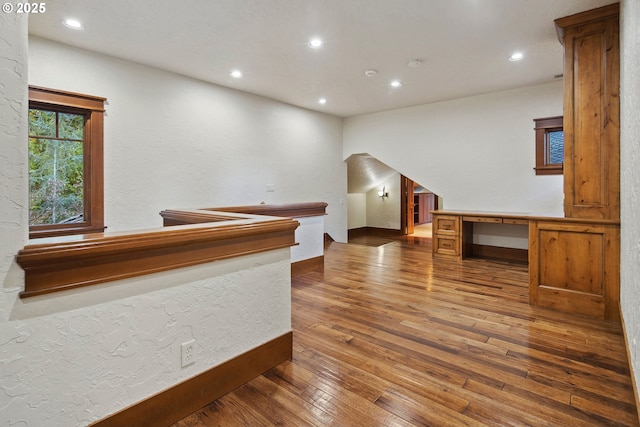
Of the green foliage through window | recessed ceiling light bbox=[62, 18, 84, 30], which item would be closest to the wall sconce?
the green foliage through window

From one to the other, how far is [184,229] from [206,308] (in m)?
0.42

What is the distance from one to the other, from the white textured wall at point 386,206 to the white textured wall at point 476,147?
2.46m

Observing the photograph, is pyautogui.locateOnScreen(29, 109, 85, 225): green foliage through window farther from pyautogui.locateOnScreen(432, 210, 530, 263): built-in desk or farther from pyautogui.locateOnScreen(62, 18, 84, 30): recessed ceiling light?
pyautogui.locateOnScreen(432, 210, 530, 263): built-in desk

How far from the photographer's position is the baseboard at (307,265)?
13.6 feet

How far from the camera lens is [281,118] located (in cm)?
585

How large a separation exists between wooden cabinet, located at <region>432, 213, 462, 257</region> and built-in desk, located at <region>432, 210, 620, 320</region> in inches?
83.7

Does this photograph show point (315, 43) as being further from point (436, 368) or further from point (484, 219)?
point (484, 219)

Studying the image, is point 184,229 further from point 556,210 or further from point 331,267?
point 556,210

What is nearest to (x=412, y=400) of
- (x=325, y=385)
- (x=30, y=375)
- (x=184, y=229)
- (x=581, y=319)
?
(x=325, y=385)

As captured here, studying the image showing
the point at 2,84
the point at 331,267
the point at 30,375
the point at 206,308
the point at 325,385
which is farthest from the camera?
the point at 331,267

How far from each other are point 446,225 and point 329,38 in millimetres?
3358

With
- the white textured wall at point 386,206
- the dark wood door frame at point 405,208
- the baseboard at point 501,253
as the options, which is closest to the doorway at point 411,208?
the dark wood door frame at point 405,208

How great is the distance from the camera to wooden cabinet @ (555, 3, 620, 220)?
280cm

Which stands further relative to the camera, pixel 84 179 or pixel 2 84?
pixel 84 179
